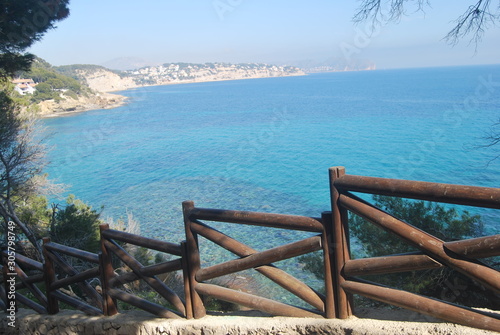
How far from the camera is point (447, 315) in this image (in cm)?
207

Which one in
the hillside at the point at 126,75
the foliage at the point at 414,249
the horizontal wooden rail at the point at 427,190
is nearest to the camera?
the horizontal wooden rail at the point at 427,190

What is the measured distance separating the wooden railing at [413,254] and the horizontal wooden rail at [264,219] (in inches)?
6.2

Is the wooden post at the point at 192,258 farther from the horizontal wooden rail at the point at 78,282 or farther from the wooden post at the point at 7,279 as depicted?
the wooden post at the point at 7,279

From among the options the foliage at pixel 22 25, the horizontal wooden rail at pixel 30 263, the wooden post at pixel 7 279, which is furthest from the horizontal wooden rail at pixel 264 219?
the foliage at pixel 22 25

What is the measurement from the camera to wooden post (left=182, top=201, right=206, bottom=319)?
2.95 m

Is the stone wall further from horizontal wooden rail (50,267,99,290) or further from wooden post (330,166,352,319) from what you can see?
horizontal wooden rail (50,267,99,290)

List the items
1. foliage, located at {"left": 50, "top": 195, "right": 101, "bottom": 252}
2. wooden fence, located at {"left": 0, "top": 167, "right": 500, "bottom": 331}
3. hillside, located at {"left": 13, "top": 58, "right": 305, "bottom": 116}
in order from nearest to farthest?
wooden fence, located at {"left": 0, "top": 167, "right": 500, "bottom": 331} → foliage, located at {"left": 50, "top": 195, "right": 101, "bottom": 252} → hillside, located at {"left": 13, "top": 58, "right": 305, "bottom": 116}

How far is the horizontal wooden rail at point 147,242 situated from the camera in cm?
304

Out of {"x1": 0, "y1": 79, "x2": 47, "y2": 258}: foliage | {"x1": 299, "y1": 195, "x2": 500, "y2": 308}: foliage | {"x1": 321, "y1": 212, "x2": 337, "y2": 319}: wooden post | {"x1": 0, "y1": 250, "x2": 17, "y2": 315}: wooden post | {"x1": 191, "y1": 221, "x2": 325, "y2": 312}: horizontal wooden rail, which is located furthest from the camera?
{"x1": 0, "y1": 79, "x2": 47, "y2": 258}: foliage

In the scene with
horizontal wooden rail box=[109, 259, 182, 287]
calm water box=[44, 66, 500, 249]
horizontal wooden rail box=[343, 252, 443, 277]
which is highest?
horizontal wooden rail box=[343, 252, 443, 277]

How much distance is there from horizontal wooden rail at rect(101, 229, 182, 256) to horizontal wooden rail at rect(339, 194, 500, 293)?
1.31 metres

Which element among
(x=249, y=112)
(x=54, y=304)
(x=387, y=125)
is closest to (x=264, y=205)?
(x=54, y=304)

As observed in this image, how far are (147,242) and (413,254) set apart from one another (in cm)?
186

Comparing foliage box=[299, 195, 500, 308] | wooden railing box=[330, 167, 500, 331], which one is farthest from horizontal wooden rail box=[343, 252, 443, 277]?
foliage box=[299, 195, 500, 308]
